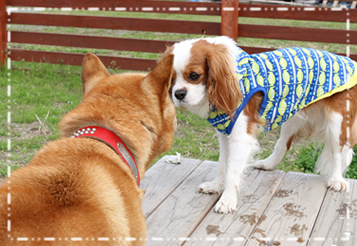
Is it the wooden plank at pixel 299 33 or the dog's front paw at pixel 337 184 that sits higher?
the wooden plank at pixel 299 33

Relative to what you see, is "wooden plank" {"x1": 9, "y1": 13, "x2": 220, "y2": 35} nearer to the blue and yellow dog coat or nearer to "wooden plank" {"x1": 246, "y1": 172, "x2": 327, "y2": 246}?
the blue and yellow dog coat

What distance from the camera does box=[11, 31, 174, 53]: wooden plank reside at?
711cm

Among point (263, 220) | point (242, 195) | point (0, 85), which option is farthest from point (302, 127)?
point (0, 85)

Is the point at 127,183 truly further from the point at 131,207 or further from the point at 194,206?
the point at 194,206

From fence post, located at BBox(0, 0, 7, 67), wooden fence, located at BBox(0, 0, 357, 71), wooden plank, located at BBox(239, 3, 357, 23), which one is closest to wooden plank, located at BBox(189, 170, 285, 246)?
wooden fence, located at BBox(0, 0, 357, 71)

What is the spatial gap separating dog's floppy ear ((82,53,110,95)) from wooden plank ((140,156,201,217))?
969 mm

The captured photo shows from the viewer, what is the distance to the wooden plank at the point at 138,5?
6.64 metres

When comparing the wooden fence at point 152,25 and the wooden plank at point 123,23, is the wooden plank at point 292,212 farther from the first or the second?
the wooden plank at point 123,23

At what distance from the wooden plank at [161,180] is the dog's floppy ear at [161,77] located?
3.32 ft

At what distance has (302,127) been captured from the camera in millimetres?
3420

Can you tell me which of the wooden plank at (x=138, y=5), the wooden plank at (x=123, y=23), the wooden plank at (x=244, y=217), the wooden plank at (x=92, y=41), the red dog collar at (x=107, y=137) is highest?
the wooden plank at (x=138, y=5)

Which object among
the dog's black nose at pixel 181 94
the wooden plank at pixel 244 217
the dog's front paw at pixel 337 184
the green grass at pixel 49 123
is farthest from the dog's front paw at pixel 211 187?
the green grass at pixel 49 123

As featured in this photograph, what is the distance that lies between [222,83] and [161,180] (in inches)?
35.8

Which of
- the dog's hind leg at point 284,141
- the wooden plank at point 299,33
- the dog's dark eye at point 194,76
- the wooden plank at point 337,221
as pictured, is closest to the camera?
the wooden plank at point 337,221
